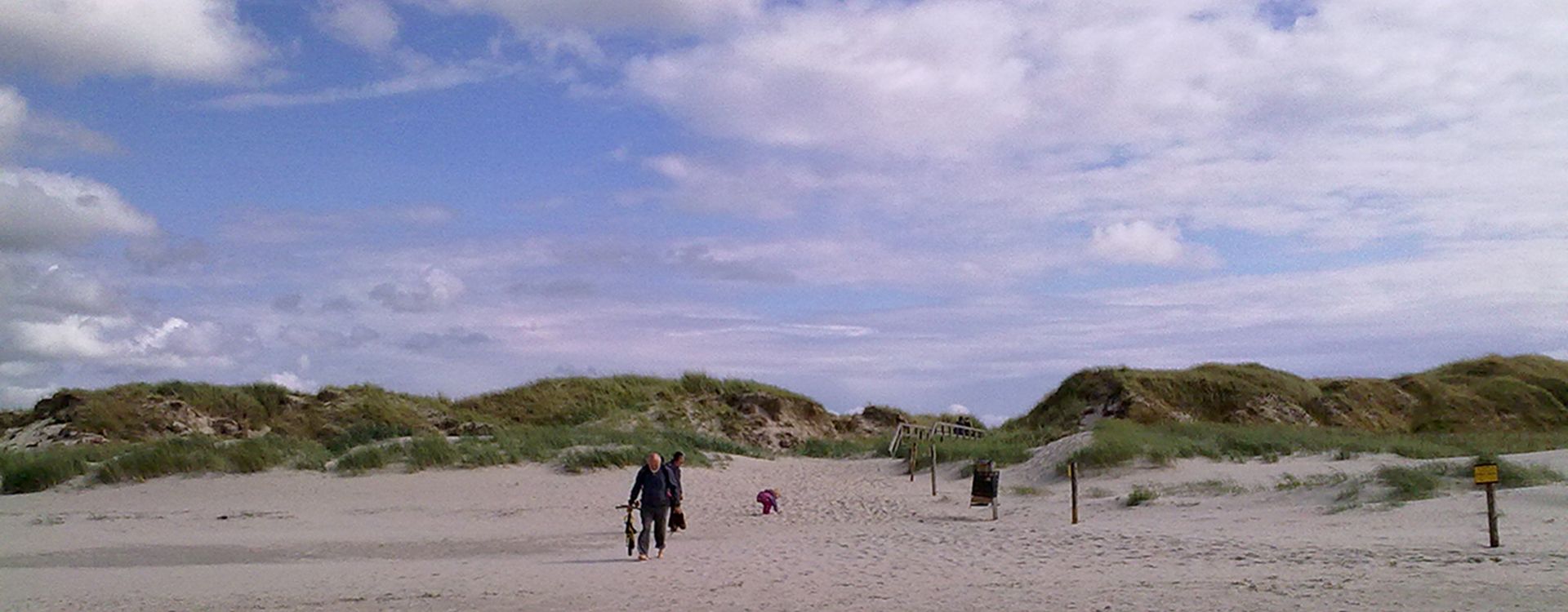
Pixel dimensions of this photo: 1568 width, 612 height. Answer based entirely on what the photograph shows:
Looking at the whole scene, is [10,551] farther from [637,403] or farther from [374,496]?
[637,403]

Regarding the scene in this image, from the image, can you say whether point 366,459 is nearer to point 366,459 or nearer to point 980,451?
A: point 366,459

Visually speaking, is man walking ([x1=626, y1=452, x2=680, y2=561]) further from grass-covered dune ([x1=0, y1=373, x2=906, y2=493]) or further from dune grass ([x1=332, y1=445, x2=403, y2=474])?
dune grass ([x1=332, y1=445, x2=403, y2=474])

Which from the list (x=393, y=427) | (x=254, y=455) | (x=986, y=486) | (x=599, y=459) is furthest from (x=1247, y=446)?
(x=393, y=427)

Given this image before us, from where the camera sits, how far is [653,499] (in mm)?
14891

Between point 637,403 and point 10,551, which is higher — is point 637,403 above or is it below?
above

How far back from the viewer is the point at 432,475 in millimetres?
24938

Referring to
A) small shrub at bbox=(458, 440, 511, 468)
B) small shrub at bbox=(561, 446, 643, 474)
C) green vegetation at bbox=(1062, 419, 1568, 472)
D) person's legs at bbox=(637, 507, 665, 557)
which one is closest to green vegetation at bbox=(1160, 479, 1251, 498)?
green vegetation at bbox=(1062, 419, 1568, 472)

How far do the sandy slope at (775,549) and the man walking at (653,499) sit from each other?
46cm

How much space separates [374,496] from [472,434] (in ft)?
32.0

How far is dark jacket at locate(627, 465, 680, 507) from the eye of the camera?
14.9 m

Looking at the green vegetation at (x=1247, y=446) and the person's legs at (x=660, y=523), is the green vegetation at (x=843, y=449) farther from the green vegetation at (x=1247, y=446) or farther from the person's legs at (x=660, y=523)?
the person's legs at (x=660, y=523)

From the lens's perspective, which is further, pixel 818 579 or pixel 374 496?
pixel 374 496

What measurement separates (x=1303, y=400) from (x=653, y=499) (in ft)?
103

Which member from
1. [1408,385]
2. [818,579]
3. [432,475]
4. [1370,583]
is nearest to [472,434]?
[432,475]
